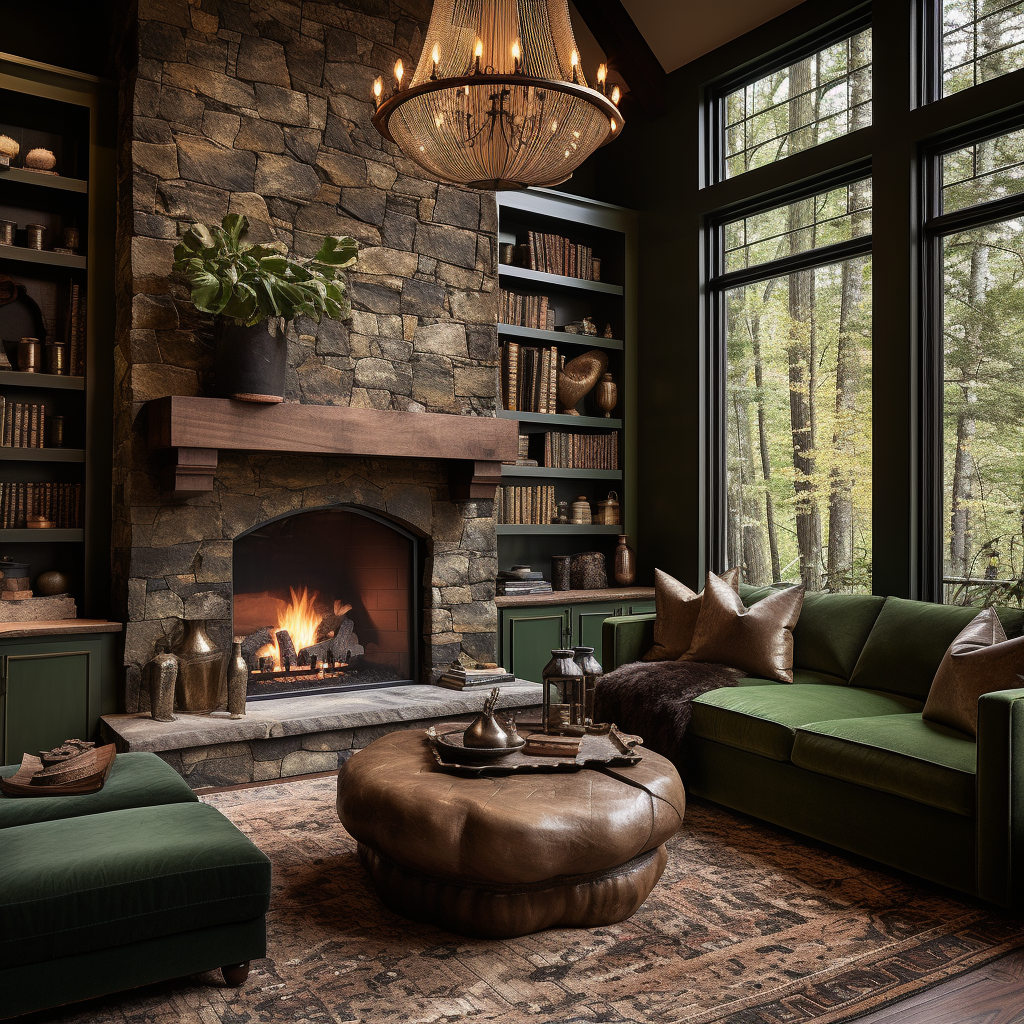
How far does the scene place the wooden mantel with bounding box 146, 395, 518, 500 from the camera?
409 centimetres

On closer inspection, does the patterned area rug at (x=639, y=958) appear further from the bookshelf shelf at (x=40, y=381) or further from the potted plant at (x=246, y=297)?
the bookshelf shelf at (x=40, y=381)

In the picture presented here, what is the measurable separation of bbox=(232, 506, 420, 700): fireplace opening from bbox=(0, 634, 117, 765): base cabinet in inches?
26.9

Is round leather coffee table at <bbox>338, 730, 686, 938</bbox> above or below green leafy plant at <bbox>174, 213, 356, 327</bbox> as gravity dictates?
below

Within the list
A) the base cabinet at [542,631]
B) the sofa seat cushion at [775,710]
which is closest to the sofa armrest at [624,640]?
the base cabinet at [542,631]

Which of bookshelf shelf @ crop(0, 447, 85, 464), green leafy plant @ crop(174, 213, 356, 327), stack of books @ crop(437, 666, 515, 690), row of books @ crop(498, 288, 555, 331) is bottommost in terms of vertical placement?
stack of books @ crop(437, 666, 515, 690)

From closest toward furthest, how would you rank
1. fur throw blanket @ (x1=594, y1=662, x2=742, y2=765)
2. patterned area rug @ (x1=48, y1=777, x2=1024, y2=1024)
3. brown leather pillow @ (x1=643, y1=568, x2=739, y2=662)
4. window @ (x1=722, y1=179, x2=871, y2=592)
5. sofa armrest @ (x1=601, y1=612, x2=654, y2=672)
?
patterned area rug @ (x1=48, y1=777, x2=1024, y2=1024) → fur throw blanket @ (x1=594, y1=662, x2=742, y2=765) → brown leather pillow @ (x1=643, y1=568, x2=739, y2=662) → sofa armrest @ (x1=601, y1=612, x2=654, y2=672) → window @ (x1=722, y1=179, x2=871, y2=592)

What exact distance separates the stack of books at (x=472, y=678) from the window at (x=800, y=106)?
10.8 ft

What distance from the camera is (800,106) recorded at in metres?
5.22

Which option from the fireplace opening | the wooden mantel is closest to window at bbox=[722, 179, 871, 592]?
the wooden mantel

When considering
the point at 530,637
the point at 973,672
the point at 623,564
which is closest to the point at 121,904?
the point at 973,672

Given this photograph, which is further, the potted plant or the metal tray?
the potted plant

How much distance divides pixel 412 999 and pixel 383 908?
525 mm

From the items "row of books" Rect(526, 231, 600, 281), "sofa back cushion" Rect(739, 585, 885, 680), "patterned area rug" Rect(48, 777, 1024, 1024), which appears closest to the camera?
"patterned area rug" Rect(48, 777, 1024, 1024)

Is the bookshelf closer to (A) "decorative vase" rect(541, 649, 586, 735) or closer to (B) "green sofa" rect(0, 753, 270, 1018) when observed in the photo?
(B) "green sofa" rect(0, 753, 270, 1018)
